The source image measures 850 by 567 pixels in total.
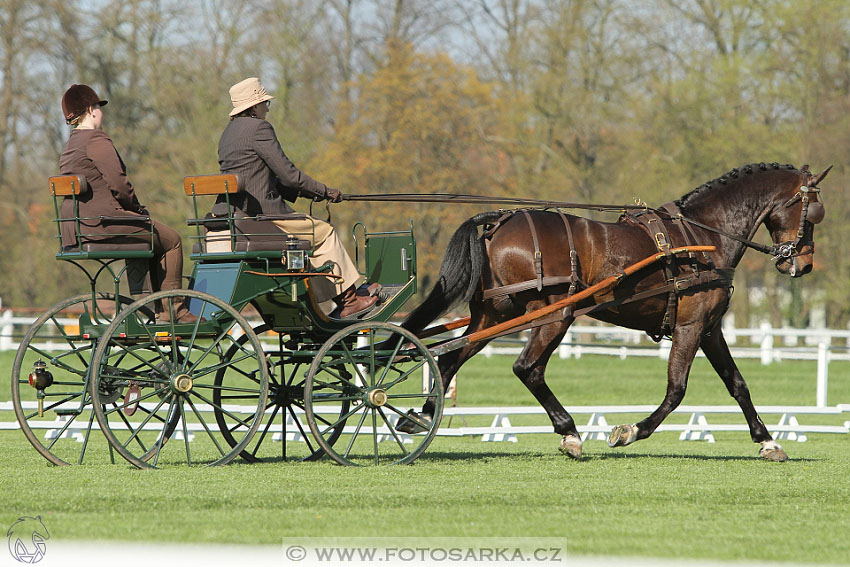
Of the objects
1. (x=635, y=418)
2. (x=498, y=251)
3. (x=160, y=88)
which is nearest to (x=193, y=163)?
(x=160, y=88)

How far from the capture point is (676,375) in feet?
28.3

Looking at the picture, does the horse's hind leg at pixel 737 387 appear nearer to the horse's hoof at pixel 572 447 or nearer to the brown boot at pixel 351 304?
the horse's hoof at pixel 572 447

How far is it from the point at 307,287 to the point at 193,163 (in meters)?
23.8

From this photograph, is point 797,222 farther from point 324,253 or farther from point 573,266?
point 324,253

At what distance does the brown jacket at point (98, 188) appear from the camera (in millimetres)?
7363

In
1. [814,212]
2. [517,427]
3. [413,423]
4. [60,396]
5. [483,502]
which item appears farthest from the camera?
[517,427]

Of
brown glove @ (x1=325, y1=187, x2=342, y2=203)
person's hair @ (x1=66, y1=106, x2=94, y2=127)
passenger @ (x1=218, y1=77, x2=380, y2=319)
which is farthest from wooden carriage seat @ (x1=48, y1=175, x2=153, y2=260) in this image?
brown glove @ (x1=325, y1=187, x2=342, y2=203)

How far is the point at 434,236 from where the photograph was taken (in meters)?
30.8

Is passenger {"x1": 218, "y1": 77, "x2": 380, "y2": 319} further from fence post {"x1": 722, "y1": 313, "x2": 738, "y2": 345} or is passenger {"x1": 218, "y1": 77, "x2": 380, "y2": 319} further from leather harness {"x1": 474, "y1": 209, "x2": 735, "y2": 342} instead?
fence post {"x1": 722, "y1": 313, "x2": 738, "y2": 345}

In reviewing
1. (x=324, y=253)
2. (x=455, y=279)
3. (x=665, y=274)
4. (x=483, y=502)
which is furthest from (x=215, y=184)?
(x=665, y=274)

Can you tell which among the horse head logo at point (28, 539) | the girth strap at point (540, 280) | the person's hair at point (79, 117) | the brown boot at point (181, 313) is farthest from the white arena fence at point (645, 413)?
the horse head logo at point (28, 539)

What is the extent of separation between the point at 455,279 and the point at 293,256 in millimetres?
1342

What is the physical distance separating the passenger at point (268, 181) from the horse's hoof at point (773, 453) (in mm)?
3299

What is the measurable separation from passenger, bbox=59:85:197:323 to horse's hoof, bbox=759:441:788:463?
14.5 ft
